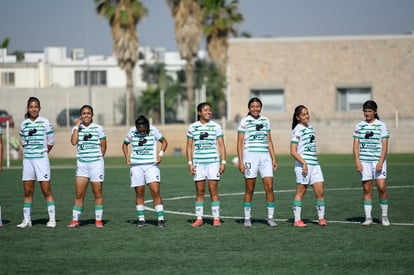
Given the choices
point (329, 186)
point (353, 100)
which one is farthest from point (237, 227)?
point (353, 100)

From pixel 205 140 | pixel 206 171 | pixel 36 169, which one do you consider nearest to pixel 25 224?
pixel 36 169

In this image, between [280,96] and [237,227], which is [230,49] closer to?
[280,96]

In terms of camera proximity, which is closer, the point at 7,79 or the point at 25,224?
the point at 25,224

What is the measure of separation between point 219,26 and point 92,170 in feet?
162

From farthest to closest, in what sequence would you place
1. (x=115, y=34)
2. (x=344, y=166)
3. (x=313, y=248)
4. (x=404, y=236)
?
1. (x=115, y=34)
2. (x=344, y=166)
3. (x=404, y=236)
4. (x=313, y=248)

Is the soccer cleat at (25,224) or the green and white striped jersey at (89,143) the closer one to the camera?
the green and white striped jersey at (89,143)

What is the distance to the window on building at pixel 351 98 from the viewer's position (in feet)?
162

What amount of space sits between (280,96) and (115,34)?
43.7 feet

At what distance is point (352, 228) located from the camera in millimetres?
14594

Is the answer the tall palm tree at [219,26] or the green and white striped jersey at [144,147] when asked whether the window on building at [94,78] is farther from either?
the green and white striped jersey at [144,147]

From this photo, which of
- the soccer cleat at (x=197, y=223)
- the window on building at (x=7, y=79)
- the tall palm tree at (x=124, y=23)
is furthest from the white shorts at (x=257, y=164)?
the window on building at (x=7, y=79)

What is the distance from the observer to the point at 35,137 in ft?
50.2

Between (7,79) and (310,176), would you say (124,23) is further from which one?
(310,176)

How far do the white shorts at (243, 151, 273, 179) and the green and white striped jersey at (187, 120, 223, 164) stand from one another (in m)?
0.62
